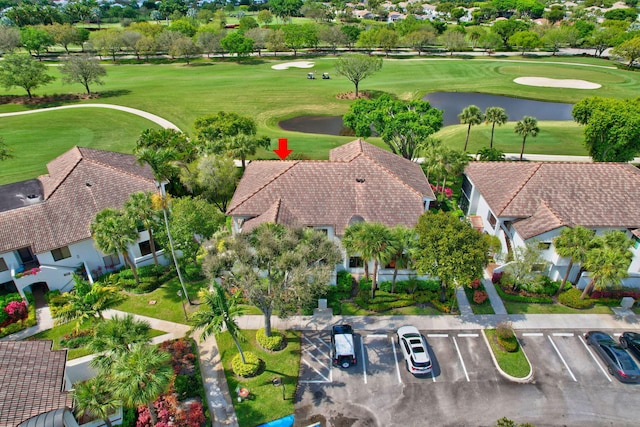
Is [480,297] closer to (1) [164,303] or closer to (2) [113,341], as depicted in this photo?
(1) [164,303]

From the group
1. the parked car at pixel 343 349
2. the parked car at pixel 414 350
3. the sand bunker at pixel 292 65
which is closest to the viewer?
the parked car at pixel 414 350

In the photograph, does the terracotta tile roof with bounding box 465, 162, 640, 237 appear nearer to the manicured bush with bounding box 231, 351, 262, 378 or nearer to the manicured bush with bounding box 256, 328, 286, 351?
the manicured bush with bounding box 256, 328, 286, 351

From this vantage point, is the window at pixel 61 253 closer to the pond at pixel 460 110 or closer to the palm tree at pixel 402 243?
the palm tree at pixel 402 243

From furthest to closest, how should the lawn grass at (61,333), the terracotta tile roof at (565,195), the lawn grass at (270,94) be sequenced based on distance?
1. the lawn grass at (270,94)
2. the terracotta tile roof at (565,195)
3. the lawn grass at (61,333)

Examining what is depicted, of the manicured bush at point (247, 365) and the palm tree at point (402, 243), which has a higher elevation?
the palm tree at point (402, 243)

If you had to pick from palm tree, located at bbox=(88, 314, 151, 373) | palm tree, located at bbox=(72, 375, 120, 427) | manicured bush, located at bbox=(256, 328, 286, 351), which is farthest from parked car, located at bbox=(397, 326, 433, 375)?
palm tree, located at bbox=(72, 375, 120, 427)

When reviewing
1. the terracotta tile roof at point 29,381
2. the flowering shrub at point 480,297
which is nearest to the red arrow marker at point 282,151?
the flowering shrub at point 480,297
